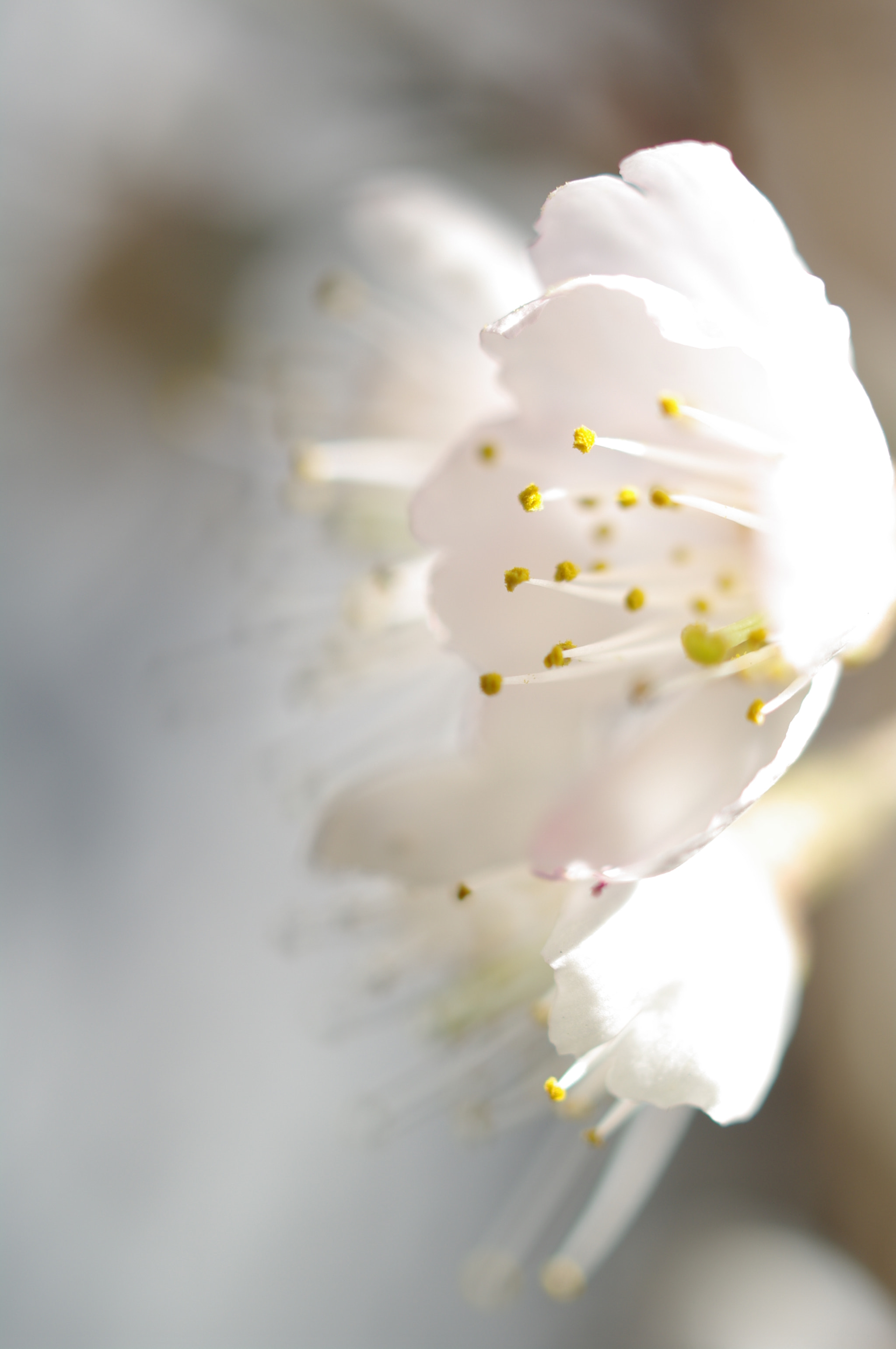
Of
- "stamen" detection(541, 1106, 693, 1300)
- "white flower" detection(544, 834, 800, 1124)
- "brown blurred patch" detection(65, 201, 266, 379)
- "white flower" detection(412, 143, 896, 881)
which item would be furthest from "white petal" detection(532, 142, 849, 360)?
"brown blurred patch" detection(65, 201, 266, 379)

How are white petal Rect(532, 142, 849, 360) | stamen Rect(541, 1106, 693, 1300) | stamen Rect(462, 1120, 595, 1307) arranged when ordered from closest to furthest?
white petal Rect(532, 142, 849, 360), stamen Rect(541, 1106, 693, 1300), stamen Rect(462, 1120, 595, 1307)

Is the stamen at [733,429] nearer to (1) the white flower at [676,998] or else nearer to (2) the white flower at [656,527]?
(2) the white flower at [656,527]

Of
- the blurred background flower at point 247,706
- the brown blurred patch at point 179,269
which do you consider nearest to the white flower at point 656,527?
the blurred background flower at point 247,706

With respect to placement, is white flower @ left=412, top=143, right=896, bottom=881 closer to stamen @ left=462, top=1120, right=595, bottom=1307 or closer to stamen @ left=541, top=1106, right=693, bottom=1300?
stamen @ left=541, top=1106, right=693, bottom=1300

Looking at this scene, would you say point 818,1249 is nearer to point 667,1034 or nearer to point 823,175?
point 667,1034

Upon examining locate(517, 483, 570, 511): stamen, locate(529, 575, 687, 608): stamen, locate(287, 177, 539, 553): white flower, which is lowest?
locate(529, 575, 687, 608): stamen

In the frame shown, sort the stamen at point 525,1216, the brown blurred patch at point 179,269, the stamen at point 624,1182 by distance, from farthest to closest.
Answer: the brown blurred patch at point 179,269
the stamen at point 525,1216
the stamen at point 624,1182
